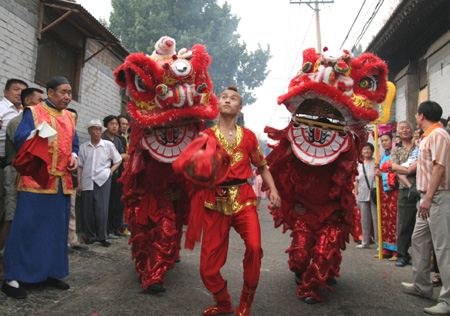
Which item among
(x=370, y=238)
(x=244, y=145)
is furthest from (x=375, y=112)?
(x=370, y=238)

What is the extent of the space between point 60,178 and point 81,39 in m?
5.03

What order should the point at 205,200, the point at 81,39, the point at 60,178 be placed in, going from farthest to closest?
the point at 81,39 < the point at 60,178 < the point at 205,200

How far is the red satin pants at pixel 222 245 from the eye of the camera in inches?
127

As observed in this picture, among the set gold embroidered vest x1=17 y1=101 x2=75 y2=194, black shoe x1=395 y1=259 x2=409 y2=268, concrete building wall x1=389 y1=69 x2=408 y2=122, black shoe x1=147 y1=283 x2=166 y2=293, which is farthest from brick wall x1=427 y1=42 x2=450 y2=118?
gold embroidered vest x1=17 y1=101 x2=75 y2=194

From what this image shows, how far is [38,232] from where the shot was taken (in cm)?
377

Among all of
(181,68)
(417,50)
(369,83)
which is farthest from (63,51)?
(417,50)

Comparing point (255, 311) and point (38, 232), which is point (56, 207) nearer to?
point (38, 232)

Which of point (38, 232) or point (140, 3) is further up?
point (140, 3)

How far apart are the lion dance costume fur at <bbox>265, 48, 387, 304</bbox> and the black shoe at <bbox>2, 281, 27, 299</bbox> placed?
255 centimetres

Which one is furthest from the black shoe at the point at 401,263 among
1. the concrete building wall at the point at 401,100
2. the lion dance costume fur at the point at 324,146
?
the concrete building wall at the point at 401,100

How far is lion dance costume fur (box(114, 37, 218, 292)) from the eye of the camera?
394 centimetres

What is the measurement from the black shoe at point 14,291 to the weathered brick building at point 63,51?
3229mm

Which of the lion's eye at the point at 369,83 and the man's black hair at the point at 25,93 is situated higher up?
the lion's eye at the point at 369,83

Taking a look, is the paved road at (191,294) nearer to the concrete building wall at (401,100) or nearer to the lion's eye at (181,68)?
the lion's eye at (181,68)
